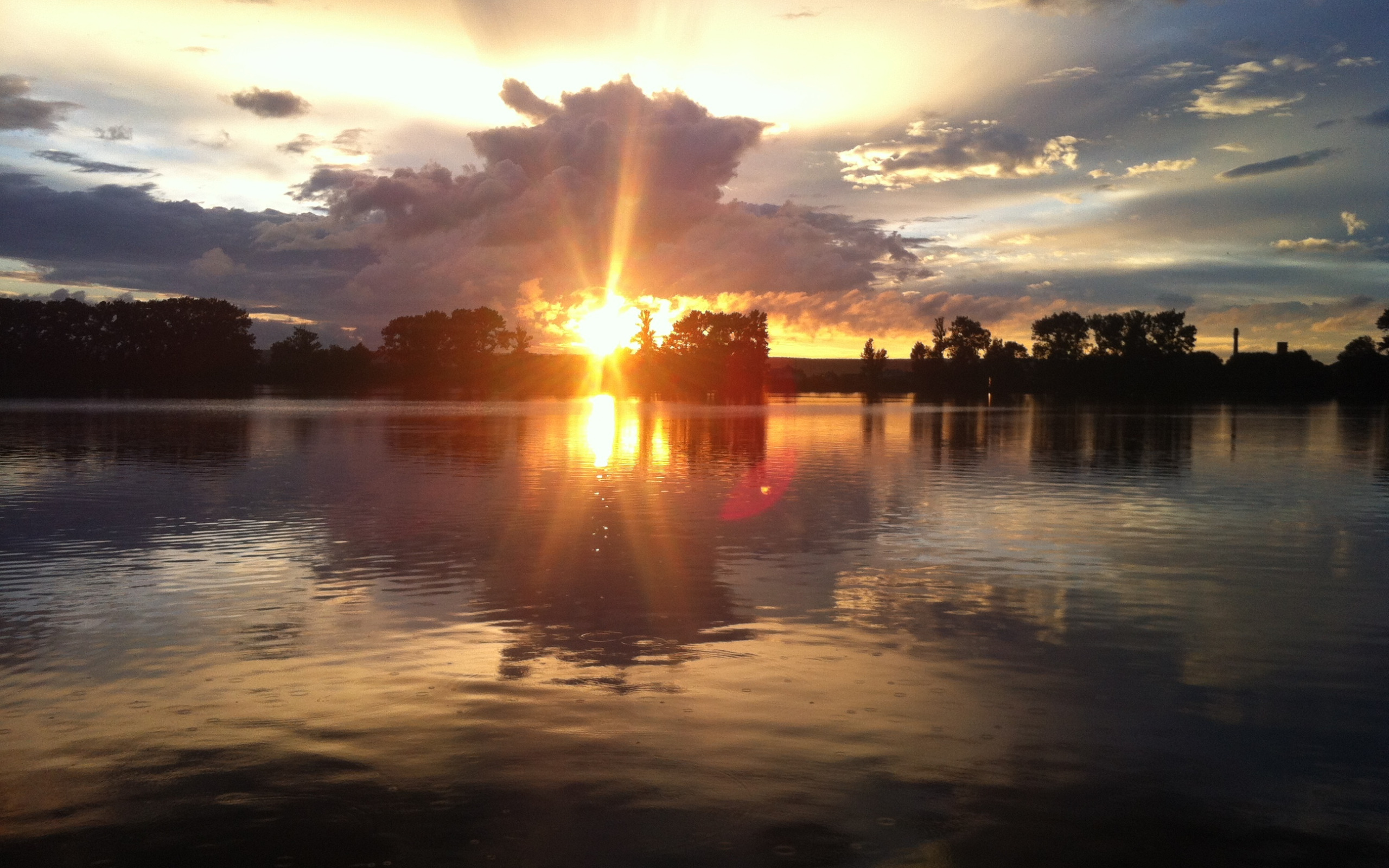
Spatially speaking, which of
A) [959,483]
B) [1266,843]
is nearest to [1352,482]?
[959,483]

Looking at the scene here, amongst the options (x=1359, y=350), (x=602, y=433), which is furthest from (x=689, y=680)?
(x=1359, y=350)

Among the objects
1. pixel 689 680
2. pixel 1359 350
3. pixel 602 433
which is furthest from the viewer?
pixel 1359 350

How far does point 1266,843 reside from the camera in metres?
6.70

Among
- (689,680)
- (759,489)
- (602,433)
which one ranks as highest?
(602,433)

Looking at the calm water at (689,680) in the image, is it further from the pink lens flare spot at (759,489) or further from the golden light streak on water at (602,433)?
the golden light streak on water at (602,433)

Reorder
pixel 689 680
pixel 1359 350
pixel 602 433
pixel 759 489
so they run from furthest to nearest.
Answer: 1. pixel 1359 350
2. pixel 602 433
3. pixel 759 489
4. pixel 689 680

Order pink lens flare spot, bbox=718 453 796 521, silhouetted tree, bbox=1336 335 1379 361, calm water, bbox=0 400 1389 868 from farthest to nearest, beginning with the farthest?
silhouetted tree, bbox=1336 335 1379 361
pink lens flare spot, bbox=718 453 796 521
calm water, bbox=0 400 1389 868

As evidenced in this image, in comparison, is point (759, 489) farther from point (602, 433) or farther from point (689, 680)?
point (602, 433)

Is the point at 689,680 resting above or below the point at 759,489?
below

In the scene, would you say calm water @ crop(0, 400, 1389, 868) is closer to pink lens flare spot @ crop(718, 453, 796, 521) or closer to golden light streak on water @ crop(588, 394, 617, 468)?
pink lens flare spot @ crop(718, 453, 796, 521)

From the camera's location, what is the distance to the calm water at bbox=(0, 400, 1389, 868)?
6.82 m

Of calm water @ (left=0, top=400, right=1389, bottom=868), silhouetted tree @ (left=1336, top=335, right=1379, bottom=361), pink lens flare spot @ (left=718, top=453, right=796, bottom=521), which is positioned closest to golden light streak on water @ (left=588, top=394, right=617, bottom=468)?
pink lens flare spot @ (left=718, top=453, right=796, bottom=521)

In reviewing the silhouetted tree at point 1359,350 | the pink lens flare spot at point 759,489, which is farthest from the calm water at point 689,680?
the silhouetted tree at point 1359,350

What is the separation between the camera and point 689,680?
10.1 m
